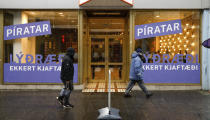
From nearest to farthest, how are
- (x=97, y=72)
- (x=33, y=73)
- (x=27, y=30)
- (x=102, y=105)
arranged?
(x=102, y=105) < (x=33, y=73) < (x=27, y=30) < (x=97, y=72)

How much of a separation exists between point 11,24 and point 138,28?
5.44 meters

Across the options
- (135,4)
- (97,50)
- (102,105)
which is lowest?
(102,105)

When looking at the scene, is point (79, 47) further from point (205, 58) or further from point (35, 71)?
point (205, 58)

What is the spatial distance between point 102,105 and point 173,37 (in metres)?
4.71

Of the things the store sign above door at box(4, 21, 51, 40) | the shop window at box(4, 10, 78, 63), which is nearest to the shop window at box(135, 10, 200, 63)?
the shop window at box(4, 10, 78, 63)

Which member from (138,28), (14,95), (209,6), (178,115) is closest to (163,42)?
(138,28)

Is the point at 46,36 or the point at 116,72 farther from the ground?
the point at 46,36

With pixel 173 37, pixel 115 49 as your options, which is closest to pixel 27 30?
pixel 115 49

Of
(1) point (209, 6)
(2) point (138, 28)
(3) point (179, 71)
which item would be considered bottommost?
(3) point (179, 71)

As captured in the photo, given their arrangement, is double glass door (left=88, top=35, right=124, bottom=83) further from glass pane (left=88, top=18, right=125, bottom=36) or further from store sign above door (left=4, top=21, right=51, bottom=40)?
store sign above door (left=4, top=21, right=51, bottom=40)

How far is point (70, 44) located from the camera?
35.2ft

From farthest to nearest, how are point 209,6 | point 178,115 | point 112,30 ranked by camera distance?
1. point 112,30
2. point 209,6
3. point 178,115

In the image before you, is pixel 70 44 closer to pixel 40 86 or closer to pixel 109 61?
pixel 40 86

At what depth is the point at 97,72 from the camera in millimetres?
13102
